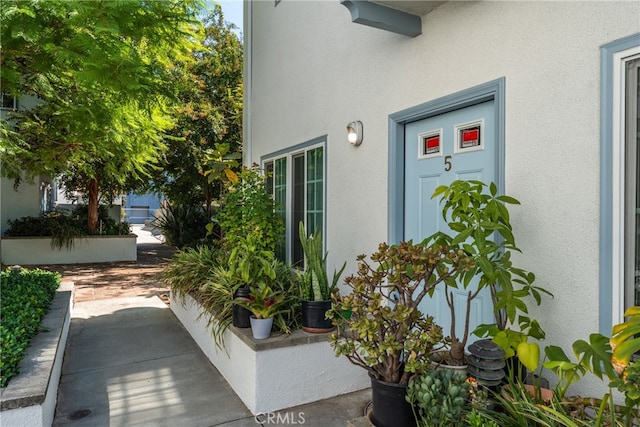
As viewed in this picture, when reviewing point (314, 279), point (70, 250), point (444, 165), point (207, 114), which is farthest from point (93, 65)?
point (70, 250)

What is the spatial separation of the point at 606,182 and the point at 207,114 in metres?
11.8

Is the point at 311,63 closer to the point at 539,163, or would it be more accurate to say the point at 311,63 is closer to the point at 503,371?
the point at 539,163

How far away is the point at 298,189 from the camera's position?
236 inches

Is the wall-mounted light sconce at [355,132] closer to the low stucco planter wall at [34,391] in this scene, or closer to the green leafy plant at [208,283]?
the green leafy plant at [208,283]

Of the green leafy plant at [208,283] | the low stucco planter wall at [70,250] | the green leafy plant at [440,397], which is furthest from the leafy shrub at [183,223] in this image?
the green leafy plant at [440,397]

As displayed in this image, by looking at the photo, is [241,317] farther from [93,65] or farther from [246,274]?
[93,65]

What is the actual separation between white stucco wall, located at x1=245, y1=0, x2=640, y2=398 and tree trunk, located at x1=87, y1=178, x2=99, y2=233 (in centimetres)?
1085

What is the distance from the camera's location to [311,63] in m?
5.53

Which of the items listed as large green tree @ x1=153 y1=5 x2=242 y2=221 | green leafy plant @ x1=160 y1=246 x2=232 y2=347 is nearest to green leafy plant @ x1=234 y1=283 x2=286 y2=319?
green leafy plant @ x1=160 y1=246 x2=232 y2=347

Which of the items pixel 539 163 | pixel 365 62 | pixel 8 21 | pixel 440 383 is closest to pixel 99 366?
pixel 8 21

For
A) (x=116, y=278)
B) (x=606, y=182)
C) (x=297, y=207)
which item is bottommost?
(x=116, y=278)

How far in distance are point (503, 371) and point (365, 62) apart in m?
3.28

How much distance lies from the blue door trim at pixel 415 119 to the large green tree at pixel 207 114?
9.18 m

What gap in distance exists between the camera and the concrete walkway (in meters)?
3.32
